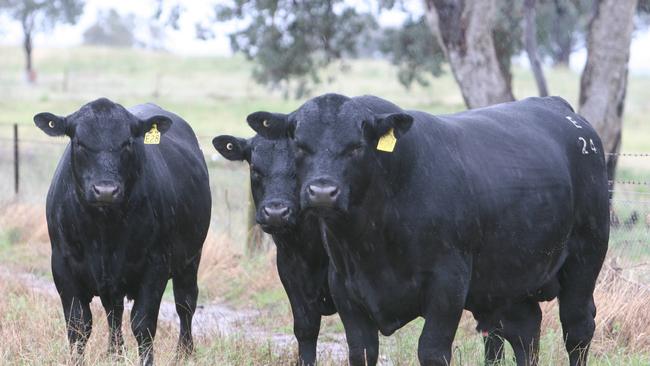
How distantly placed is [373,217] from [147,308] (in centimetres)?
227

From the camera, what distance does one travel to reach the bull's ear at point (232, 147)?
23.8 feet

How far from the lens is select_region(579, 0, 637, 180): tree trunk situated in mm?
12453

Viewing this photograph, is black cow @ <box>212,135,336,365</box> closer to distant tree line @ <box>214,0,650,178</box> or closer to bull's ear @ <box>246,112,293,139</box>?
bull's ear @ <box>246,112,293,139</box>

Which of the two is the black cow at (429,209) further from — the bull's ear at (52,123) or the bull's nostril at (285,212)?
the bull's ear at (52,123)

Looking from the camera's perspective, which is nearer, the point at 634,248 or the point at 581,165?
the point at 581,165

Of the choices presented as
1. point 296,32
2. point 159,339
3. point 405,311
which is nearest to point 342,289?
point 405,311

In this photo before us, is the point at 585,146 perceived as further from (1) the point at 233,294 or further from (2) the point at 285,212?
(1) the point at 233,294

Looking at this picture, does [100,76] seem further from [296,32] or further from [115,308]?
[115,308]

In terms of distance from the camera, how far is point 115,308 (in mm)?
7223

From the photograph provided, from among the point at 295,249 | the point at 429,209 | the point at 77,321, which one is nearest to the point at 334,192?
the point at 429,209

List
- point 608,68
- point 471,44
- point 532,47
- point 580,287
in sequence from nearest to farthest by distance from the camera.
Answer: point 580,287
point 608,68
point 471,44
point 532,47

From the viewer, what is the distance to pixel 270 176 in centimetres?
685

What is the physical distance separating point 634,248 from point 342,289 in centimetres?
371

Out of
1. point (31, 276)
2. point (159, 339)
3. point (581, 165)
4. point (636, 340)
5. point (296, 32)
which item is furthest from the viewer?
point (296, 32)
